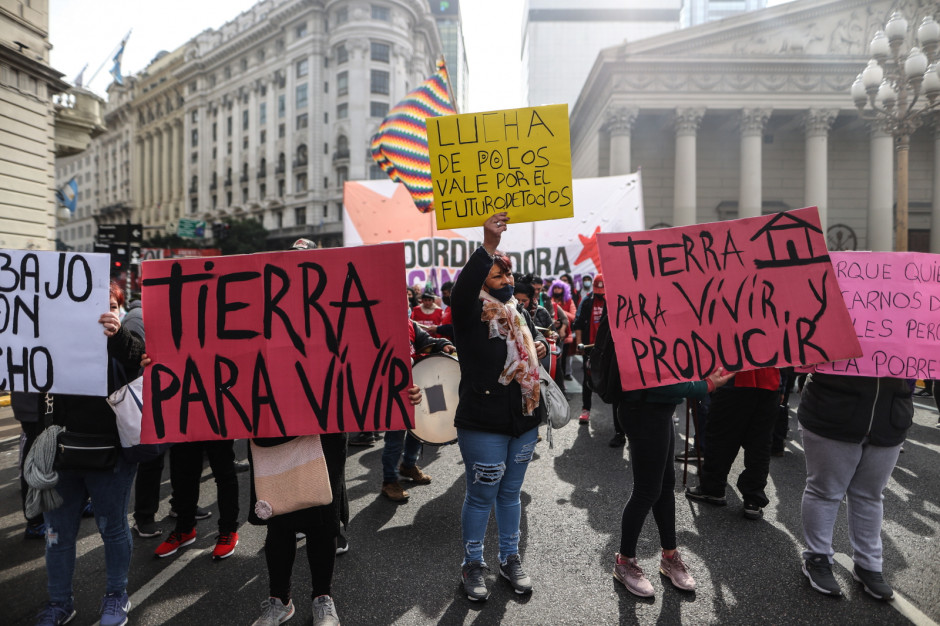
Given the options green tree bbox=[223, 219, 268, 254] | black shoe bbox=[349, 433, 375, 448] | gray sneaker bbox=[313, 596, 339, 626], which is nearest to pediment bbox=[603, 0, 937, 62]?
black shoe bbox=[349, 433, 375, 448]

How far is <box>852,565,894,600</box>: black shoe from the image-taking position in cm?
291

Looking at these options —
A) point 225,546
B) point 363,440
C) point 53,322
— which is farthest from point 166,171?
point 53,322

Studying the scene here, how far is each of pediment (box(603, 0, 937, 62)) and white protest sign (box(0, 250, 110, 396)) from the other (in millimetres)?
28190

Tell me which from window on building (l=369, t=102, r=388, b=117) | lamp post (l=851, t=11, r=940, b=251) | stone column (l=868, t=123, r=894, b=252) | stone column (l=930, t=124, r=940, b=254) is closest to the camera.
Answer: lamp post (l=851, t=11, r=940, b=251)

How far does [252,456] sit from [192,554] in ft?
5.08

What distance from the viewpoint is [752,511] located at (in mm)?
4027

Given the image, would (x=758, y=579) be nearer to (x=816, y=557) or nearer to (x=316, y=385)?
(x=816, y=557)

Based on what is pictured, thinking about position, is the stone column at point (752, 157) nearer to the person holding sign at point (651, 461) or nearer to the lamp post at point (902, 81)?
the lamp post at point (902, 81)

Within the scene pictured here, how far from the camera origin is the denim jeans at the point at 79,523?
106 inches

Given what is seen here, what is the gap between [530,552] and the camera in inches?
138

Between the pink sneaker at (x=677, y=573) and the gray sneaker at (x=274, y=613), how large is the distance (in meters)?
2.15

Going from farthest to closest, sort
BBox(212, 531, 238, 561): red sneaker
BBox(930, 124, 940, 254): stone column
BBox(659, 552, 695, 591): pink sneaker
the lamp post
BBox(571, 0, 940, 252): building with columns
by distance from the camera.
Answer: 1. BBox(930, 124, 940, 254): stone column
2. BBox(571, 0, 940, 252): building with columns
3. the lamp post
4. BBox(212, 531, 238, 561): red sneaker
5. BBox(659, 552, 695, 591): pink sneaker

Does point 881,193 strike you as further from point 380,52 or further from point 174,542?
point 380,52

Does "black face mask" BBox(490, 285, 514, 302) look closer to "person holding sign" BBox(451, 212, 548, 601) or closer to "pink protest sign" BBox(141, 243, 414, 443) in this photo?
"person holding sign" BBox(451, 212, 548, 601)
